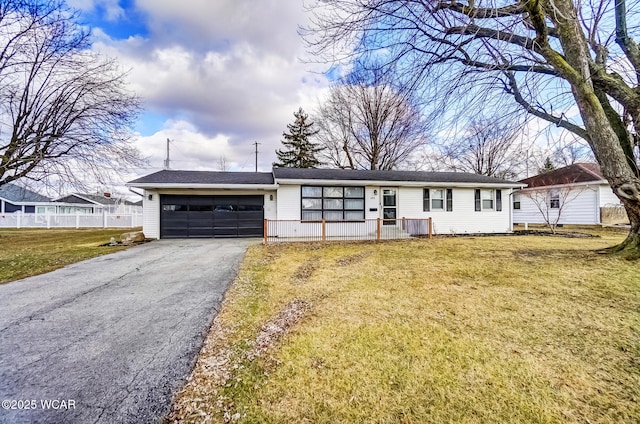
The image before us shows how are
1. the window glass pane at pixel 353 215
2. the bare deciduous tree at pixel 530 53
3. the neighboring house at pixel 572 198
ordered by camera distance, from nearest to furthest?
the bare deciduous tree at pixel 530 53
the window glass pane at pixel 353 215
the neighboring house at pixel 572 198

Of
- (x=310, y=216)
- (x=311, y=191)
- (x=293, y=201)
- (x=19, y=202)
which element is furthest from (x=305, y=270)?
(x=19, y=202)

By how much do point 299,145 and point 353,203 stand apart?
17551 millimetres

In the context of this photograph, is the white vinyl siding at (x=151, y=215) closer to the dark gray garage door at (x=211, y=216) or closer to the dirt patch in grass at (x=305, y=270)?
the dark gray garage door at (x=211, y=216)

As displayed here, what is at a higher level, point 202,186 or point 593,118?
point 593,118

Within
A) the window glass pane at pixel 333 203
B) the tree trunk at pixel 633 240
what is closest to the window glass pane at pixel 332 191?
the window glass pane at pixel 333 203

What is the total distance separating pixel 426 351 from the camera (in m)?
2.72

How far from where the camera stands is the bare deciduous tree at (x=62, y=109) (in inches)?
444

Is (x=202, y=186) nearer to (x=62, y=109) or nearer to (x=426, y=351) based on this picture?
(x=62, y=109)

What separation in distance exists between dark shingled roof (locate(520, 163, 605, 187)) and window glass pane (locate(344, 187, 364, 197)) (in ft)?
46.6

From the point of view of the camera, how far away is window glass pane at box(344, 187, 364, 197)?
40.6ft

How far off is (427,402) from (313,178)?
10356mm

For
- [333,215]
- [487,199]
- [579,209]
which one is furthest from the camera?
[579,209]

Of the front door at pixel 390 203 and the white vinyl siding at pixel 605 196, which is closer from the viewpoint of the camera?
the front door at pixel 390 203

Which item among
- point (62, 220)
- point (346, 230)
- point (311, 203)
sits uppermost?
point (311, 203)
